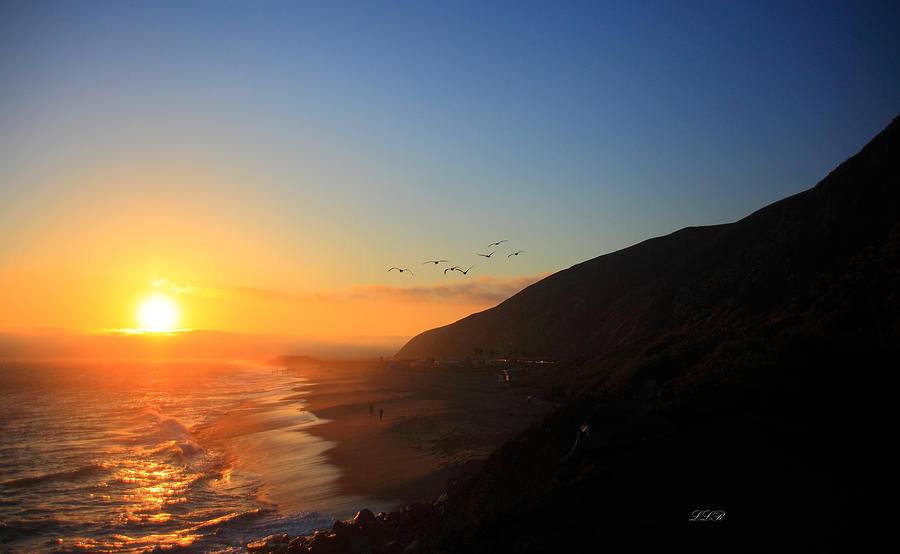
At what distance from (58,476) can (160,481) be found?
190 inches

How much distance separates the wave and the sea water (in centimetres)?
4

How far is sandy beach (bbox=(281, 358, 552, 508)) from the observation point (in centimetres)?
2016

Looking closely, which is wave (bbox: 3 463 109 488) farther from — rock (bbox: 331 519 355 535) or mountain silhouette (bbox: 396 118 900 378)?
mountain silhouette (bbox: 396 118 900 378)

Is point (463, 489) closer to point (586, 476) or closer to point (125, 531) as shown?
point (586, 476)

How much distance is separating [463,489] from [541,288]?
102993 millimetres

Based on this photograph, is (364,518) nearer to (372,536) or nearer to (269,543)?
(372,536)

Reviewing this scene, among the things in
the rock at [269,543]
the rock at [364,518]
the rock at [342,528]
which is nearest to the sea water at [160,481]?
the rock at [269,543]

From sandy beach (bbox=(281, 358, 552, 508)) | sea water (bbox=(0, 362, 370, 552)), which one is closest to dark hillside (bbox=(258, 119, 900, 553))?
sea water (bbox=(0, 362, 370, 552))

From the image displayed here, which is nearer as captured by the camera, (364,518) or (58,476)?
(364,518)

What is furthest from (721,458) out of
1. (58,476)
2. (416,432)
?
(58,476)

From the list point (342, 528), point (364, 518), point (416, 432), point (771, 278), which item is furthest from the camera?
point (416, 432)

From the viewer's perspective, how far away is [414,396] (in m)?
49.8

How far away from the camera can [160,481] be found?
22.5 metres

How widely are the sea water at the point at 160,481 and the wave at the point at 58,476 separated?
0.04 m
